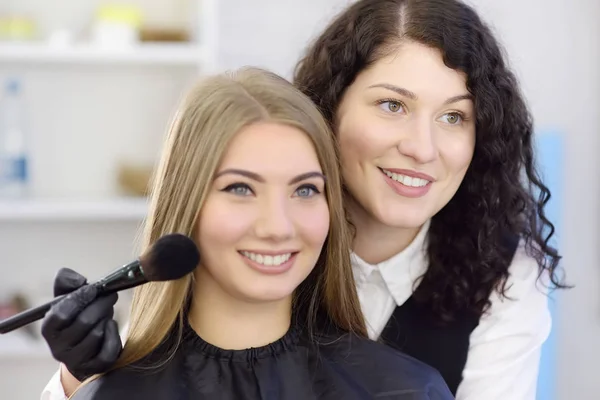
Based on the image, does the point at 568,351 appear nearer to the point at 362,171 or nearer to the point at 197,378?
the point at 362,171

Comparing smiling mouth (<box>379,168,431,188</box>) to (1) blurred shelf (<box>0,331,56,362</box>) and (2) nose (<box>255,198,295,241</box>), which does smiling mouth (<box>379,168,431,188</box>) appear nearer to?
(2) nose (<box>255,198,295,241</box>)

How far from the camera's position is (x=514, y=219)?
160cm

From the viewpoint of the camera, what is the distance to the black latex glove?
1.05 meters

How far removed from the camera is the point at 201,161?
45.4 inches

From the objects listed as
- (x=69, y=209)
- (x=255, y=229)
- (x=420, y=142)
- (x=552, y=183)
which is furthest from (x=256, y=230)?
(x=552, y=183)

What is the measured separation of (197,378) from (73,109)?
154 centimetres

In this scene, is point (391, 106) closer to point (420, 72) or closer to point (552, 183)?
point (420, 72)

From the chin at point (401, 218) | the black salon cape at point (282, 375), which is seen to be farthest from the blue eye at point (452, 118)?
the black salon cape at point (282, 375)

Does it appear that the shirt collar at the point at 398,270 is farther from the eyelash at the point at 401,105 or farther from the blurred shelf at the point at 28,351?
the blurred shelf at the point at 28,351

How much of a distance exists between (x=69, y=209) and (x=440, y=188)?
1.23 metres

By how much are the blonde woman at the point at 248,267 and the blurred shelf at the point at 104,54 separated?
1.20 metres

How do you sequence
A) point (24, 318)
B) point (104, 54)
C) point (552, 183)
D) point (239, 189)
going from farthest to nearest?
point (552, 183) → point (104, 54) → point (239, 189) → point (24, 318)

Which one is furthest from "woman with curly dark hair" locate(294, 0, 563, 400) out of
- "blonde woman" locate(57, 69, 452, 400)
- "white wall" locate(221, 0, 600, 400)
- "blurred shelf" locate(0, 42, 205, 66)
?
"white wall" locate(221, 0, 600, 400)

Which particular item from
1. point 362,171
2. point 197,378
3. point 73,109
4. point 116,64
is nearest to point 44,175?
point 73,109
